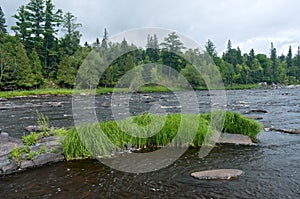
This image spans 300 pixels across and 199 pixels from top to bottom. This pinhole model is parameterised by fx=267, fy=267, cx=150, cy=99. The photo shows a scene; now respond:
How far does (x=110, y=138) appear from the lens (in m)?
8.26

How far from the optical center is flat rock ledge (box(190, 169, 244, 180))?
616cm

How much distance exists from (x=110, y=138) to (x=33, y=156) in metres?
2.22

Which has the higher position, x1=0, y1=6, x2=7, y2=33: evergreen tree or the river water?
x1=0, y1=6, x2=7, y2=33: evergreen tree

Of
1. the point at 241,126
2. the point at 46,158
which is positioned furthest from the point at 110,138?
the point at 241,126

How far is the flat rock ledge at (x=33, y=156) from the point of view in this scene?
22.5 feet

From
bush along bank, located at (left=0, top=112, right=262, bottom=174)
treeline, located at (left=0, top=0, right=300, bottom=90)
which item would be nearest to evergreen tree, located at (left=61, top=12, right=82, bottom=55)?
treeline, located at (left=0, top=0, right=300, bottom=90)

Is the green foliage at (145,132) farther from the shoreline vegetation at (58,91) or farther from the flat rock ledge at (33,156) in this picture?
the shoreline vegetation at (58,91)

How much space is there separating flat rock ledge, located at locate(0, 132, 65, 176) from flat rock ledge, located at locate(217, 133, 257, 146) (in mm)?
5377

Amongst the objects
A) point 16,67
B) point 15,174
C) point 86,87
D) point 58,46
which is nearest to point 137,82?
point 86,87

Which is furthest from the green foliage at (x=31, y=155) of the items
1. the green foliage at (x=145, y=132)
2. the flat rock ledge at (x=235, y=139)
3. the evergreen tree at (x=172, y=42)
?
the evergreen tree at (x=172, y=42)

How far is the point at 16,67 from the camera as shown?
43594 millimetres

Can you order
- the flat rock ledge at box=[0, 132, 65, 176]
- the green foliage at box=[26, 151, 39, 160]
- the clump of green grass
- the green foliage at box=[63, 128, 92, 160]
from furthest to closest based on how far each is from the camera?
1. the clump of green grass
2. the green foliage at box=[63, 128, 92, 160]
3. the green foliage at box=[26, 151, 39, 160]
4. the flat rock ledge at box=[0, 132, 65, 176]

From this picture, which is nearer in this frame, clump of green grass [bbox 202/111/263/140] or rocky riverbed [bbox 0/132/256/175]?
rocky riverbed [bbox 0/132/256/175]

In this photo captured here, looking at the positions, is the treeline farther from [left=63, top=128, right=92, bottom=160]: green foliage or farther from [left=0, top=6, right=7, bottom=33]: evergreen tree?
[left=63, top=128, right=92, bottom=160]: green foliage
